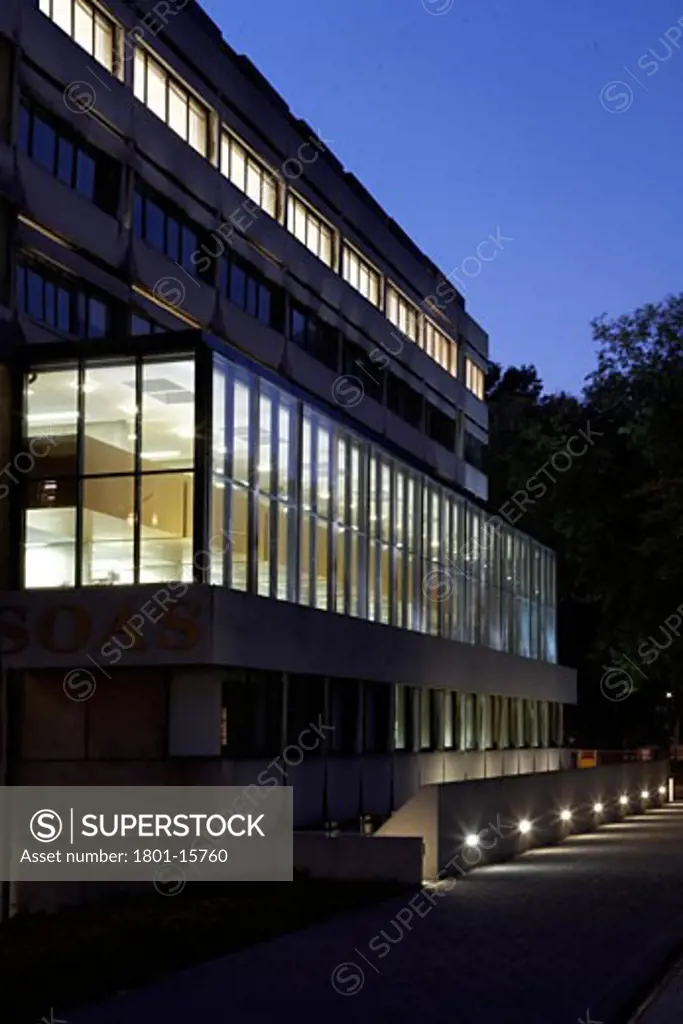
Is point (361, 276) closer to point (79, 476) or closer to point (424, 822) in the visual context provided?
point (79, 476)

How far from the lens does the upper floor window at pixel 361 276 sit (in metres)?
48.8

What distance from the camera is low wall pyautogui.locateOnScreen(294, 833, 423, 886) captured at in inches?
937

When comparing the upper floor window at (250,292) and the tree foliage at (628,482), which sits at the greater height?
the upper floor window at (250,292)

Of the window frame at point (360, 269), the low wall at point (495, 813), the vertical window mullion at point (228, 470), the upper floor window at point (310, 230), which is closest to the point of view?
the low wall at point (495, 813)

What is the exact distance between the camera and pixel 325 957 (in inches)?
643

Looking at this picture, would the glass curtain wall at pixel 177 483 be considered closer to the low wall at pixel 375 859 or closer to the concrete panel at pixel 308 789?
the concrete panel at pixel 308 789

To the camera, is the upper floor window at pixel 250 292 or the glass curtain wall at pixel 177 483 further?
the upper floor window at pixel 250 292

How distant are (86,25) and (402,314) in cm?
2304

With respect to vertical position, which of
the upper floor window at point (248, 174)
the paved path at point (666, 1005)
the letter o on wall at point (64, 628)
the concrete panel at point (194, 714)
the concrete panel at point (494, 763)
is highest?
the upper floor window at point (248, 174)

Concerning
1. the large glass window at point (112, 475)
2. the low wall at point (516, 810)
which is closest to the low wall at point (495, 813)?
the low wall at point (516, 810)

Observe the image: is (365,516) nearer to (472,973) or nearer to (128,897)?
(128,897)

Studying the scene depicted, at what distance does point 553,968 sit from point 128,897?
40.8 feet

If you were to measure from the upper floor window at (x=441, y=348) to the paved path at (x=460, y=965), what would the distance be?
35.3m

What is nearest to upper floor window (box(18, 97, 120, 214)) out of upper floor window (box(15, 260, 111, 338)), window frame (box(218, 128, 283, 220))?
upper floor window (box(15, 260, 111, 338))
